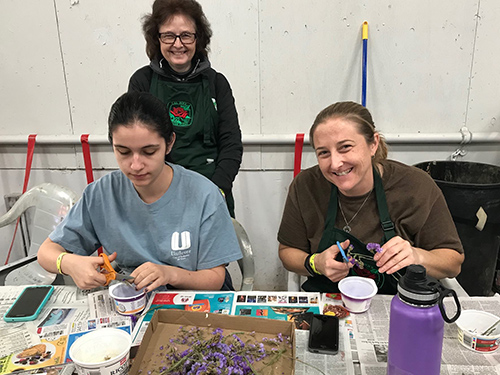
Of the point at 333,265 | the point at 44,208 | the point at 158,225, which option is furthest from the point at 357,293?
the point at 44,208

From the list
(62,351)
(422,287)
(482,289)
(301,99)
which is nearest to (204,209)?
(62,351)

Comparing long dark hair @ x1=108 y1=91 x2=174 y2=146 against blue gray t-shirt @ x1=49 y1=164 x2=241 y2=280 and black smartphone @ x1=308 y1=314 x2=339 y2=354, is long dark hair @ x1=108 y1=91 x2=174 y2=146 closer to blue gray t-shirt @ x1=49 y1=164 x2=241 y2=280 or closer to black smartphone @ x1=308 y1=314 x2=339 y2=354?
blue gray t-shirt @ x1=49 y1=164 x2=241 y2=280

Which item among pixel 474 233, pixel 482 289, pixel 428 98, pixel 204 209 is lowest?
pixel 482 289

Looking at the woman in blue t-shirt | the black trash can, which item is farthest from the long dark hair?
the black trash can

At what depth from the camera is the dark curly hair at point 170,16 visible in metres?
1.81

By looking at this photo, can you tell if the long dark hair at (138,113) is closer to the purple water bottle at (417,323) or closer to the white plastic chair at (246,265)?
the white plastic chair at (246,265)

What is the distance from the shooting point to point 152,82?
1940 mm

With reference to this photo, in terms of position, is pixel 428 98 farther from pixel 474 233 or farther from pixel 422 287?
pixel 422 287

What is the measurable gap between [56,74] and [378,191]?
7.20 ft

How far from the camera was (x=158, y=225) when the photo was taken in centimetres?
133

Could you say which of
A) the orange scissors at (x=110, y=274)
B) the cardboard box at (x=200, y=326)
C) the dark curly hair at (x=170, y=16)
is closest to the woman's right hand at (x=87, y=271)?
the orange scissors at (x=110, y=274)

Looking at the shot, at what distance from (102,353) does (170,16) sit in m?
1.48

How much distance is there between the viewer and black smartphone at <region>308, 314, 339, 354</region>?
96 centimetres

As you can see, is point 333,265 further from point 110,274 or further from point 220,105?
point 220,105
